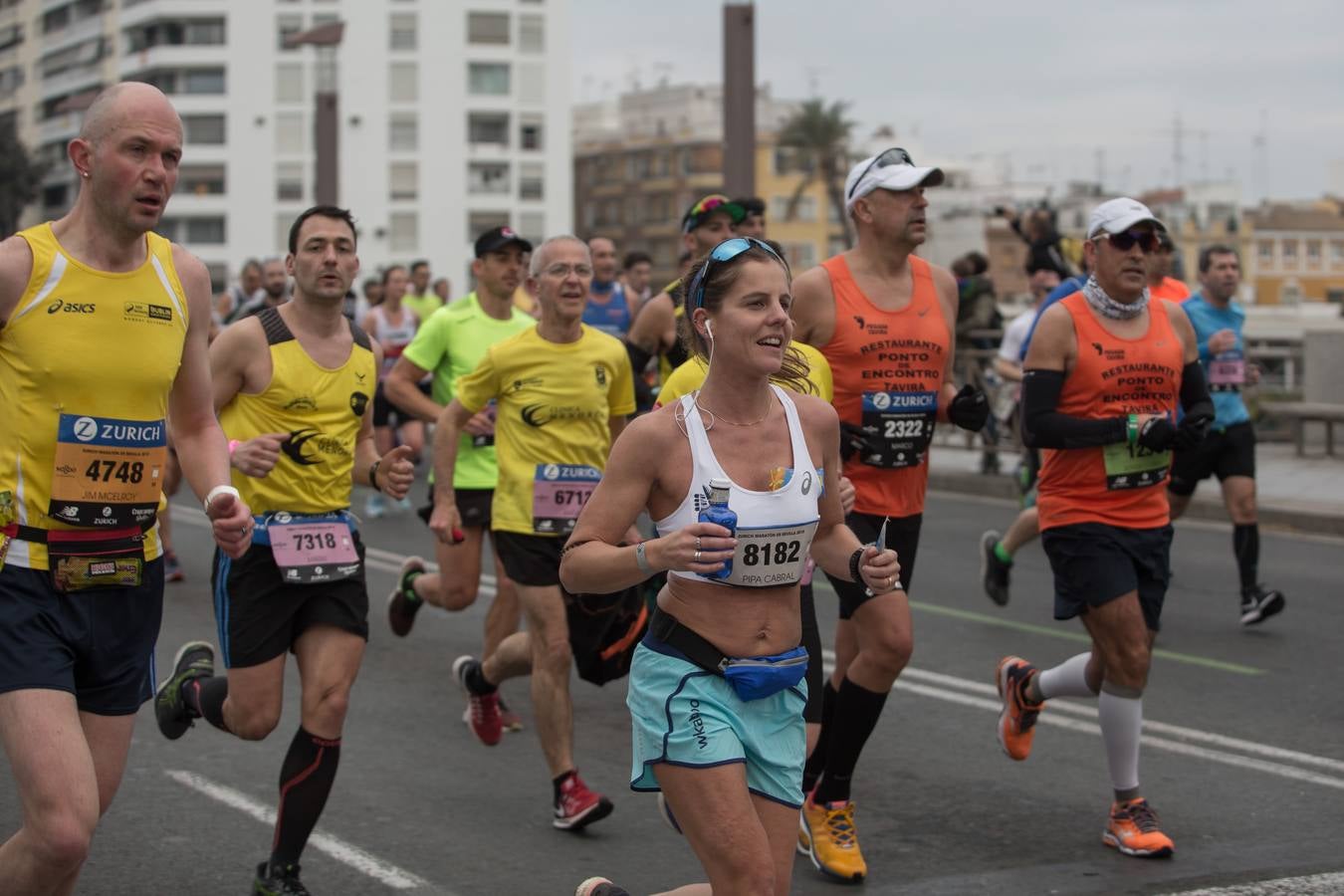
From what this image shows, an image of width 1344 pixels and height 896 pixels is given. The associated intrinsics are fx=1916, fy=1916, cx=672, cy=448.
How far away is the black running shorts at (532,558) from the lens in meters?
7.27

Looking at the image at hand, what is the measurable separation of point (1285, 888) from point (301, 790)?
9.67ft

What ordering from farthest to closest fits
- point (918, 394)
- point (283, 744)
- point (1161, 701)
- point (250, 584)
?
point (1161, 701) → point (283, 744) → point (918, 394) → point (250, 584)

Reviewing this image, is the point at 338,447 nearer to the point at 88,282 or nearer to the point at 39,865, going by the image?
the point at 88,282

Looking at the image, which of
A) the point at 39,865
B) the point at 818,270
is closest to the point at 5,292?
the point at 39,865

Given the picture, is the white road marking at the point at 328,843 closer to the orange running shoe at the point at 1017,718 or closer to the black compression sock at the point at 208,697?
the black compression sock at the point at 208,697

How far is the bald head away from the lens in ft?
15.5

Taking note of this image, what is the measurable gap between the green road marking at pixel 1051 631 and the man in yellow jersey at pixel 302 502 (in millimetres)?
3061

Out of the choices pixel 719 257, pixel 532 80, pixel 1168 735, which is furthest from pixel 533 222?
pixel 719 257

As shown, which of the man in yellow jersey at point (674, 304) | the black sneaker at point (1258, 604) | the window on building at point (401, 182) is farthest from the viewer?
the window on building at point (401, 182)

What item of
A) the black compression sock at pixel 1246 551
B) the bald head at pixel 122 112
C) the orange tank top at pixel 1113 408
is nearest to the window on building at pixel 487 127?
the black compression sock at pixel 1246 551

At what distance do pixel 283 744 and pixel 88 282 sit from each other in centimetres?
366

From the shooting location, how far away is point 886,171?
6.70 meters

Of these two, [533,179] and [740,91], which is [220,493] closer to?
[740,91]

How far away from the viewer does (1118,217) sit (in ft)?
21.8
